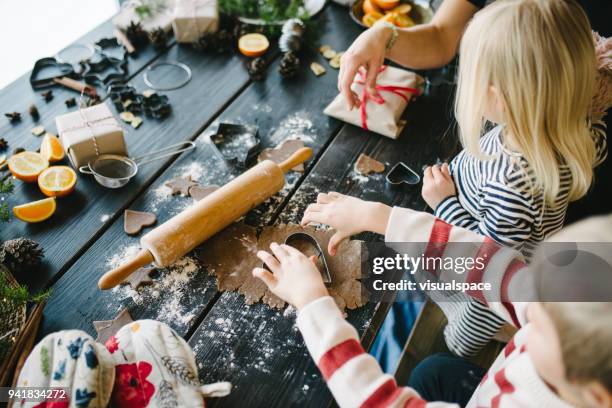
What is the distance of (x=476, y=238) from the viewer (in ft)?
3.56

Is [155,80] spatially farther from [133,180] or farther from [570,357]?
[570,357]

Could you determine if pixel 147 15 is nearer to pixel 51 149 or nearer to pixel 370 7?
pixel 51 149

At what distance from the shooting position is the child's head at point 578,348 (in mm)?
638

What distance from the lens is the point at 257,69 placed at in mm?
1583

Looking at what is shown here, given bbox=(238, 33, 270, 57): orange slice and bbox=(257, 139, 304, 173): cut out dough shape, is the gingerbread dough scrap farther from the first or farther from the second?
bbox=(238, 33, 270, 57): orange slice

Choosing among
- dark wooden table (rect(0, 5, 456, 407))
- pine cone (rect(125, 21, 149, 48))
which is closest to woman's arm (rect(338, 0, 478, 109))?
dark wooden table (rect(0, 5, 456, 407))

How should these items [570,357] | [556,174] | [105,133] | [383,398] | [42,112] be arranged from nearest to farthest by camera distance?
[570,357], [383,398], [556,174], [105,133], [42,112]

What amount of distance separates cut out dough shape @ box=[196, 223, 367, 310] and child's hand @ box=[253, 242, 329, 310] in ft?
0.21

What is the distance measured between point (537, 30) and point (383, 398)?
0.75 metres

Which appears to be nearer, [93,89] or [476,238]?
[476,238]

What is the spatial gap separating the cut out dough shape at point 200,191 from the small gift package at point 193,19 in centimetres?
69

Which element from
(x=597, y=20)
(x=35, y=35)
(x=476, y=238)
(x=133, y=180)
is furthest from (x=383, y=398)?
(x=35, y=35)

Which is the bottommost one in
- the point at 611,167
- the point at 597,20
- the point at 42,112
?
the point at 611,167

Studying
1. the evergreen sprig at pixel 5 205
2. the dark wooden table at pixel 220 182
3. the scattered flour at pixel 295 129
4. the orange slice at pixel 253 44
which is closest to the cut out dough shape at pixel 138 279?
the dark wooden table at pixel 220 182
